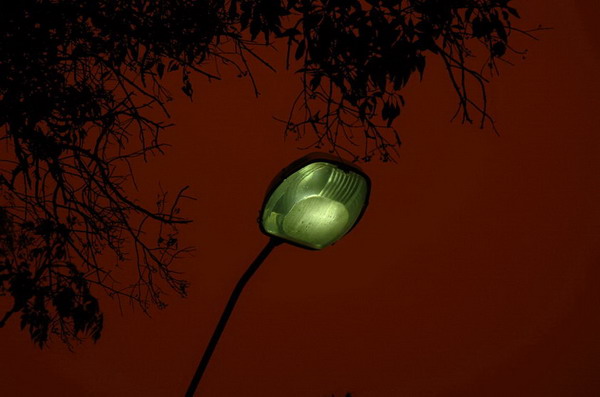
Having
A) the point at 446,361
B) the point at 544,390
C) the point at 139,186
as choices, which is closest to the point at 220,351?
the point at 139,186

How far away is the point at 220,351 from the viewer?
3.79 m

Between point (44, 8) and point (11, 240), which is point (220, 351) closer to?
point (11, 240)

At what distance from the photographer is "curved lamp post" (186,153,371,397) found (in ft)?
5.05

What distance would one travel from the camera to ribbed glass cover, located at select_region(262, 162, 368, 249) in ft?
5.08

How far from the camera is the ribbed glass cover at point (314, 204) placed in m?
1.55

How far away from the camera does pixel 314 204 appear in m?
1.57

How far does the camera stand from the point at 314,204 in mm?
1569

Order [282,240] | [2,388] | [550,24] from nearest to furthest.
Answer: [282,240]
[2,388]
[550,24]

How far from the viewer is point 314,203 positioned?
157 cm

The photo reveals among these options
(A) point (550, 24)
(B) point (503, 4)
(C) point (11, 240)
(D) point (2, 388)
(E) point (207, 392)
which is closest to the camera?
(B) point (503, 4)

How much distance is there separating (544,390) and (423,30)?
10.4 ft

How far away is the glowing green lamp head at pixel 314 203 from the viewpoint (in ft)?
5.06

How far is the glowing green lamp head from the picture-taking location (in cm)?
154

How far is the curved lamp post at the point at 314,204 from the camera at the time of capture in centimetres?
154
